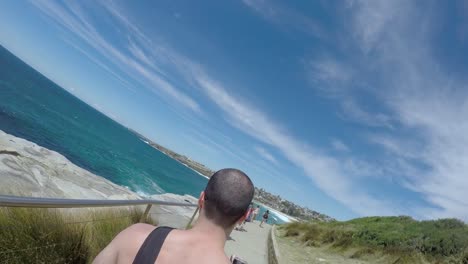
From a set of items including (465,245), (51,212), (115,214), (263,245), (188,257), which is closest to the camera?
(188,257)

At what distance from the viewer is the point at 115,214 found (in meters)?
6.40

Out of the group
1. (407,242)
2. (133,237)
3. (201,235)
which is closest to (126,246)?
(133,237)

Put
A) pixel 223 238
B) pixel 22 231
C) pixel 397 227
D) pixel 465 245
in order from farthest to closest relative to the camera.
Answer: pixel 397 227
pixel 465 245
pixel 22 231
pixel 223 238

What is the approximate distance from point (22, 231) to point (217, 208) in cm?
291

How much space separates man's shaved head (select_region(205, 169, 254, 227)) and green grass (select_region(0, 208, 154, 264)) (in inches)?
102

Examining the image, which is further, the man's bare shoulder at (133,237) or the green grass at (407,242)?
the green grass at (407,242)

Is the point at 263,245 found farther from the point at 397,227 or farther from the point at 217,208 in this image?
the point at 217,208

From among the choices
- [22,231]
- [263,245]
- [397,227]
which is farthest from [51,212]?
[397,227]

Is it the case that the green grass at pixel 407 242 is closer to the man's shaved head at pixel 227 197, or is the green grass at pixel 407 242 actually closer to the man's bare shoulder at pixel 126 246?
the man's shaved head at pixel 227 197

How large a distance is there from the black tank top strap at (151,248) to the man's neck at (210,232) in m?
0.14

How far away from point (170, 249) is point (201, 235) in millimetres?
145

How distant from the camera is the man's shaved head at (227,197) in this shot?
5.74 ft

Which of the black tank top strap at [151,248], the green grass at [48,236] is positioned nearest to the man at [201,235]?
the black tank top strap at [151,248]

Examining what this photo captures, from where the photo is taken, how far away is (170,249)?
64.2 inches
